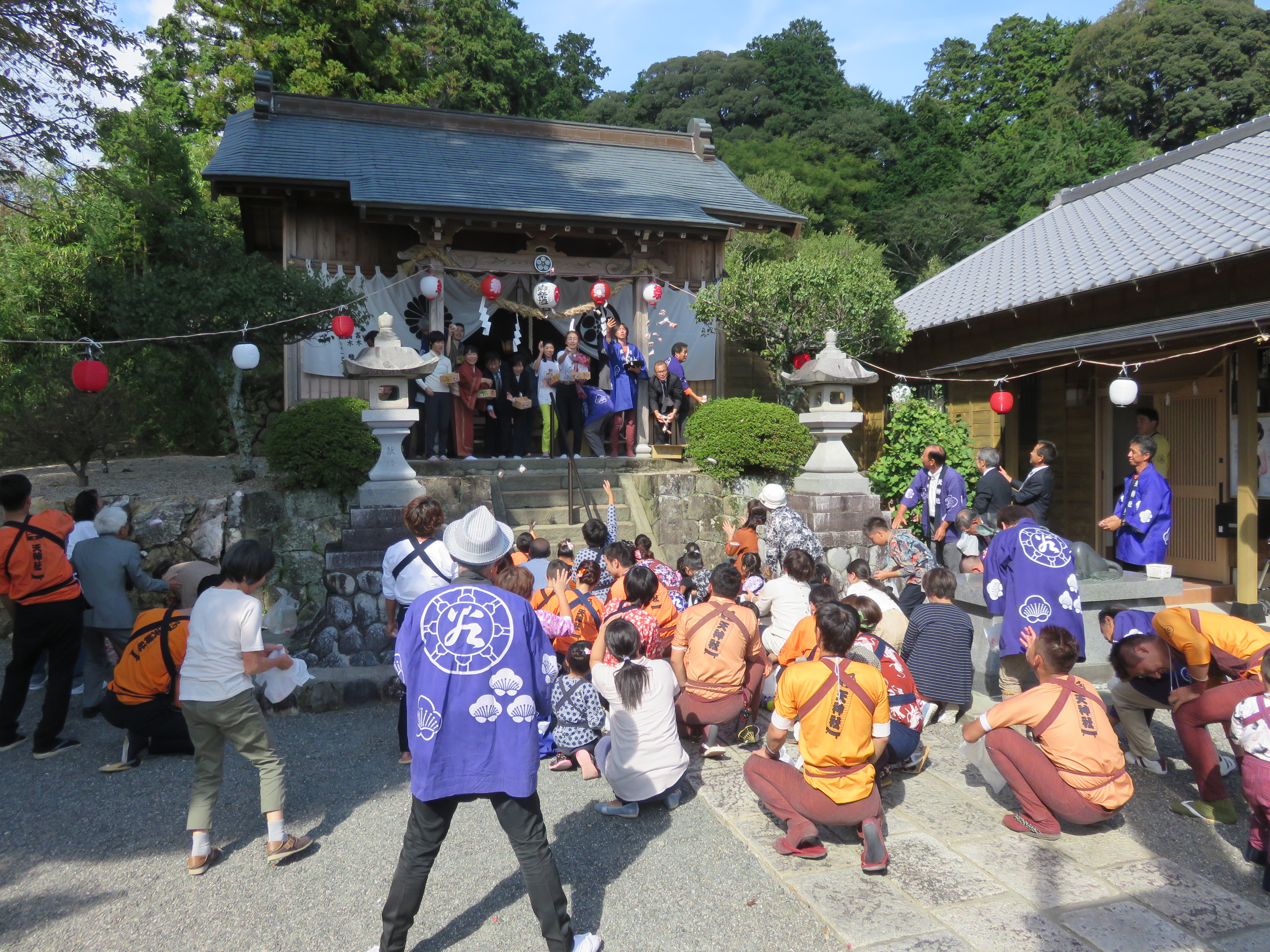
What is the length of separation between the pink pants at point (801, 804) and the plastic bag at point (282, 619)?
4.62m

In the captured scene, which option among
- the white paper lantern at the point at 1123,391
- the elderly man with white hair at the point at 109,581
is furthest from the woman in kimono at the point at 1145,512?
the elderly man with white hair at the point at 109,581

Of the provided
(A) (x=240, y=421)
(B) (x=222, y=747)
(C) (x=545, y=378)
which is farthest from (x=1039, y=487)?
(A) (x=240, y=421)

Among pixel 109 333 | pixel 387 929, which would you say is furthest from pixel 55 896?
pixel 109 333

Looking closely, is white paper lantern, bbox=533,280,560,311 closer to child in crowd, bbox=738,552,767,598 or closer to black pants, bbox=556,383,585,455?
black pants, bbox=556,383,585,455

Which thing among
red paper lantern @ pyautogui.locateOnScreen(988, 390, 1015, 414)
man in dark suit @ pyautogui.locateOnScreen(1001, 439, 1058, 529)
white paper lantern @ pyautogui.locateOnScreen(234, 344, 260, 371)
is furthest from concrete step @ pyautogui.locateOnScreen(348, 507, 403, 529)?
red paper lantern @ pyautogui.locateOnScreen(988, 390, 1015, 414)

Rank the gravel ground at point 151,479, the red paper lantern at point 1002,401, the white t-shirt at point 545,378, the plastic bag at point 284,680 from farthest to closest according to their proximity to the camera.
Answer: the white t-shirt at point 545,378 < the red paper lantern at point 1002,401 < the gravel ground at point 151,479 < the plastic bag at point 284,680

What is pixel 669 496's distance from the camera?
364 inches

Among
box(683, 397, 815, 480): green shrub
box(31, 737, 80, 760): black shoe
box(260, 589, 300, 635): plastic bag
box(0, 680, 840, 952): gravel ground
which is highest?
box(683, 397, 815, 480): green shrub

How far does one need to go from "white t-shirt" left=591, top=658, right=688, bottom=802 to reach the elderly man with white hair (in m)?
3.17

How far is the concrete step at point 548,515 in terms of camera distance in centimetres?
884

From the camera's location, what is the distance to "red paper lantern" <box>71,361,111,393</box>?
23.2ft

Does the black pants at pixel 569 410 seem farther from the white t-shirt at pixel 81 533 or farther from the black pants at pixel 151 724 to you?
the black pants at pixel 151 724

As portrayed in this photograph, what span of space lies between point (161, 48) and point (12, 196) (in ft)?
44.2

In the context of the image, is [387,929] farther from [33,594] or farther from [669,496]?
[669,496]
